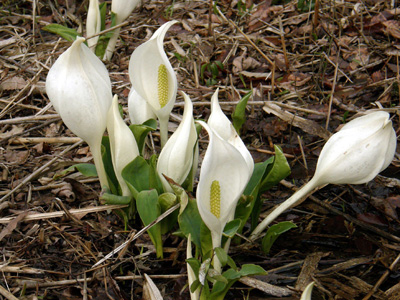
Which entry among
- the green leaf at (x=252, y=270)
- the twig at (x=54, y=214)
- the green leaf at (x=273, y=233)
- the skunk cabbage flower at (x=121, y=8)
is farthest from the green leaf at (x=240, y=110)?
the skunk cabbage flower at (x=121, y=8)

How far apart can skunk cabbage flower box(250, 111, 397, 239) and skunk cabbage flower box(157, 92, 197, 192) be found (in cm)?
44

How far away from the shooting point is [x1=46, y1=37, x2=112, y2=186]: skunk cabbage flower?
161 centimetres

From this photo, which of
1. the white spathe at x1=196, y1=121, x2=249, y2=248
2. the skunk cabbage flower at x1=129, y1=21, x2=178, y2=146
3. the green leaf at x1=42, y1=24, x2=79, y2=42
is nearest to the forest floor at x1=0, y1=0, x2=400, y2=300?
the green leaf at x1=42, y1=24, x2=79, y2=42

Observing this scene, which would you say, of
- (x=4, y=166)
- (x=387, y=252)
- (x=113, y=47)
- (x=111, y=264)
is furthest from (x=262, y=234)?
(x=113, y=47)

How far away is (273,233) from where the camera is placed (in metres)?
1.74

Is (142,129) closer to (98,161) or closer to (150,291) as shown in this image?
(98,161)

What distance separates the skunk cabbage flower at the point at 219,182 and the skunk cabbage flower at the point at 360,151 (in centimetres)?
34

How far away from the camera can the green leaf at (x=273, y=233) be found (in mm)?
1697

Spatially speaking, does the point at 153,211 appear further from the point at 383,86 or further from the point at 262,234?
the point at 383,86

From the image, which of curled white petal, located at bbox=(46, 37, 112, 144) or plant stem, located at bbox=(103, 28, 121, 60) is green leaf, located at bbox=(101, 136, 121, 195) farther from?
plant stem, located at bbox=(103, 28, 121, 60)

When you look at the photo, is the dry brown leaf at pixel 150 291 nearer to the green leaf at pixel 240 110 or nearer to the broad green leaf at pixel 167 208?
the broad green leaf at pixel 167 208

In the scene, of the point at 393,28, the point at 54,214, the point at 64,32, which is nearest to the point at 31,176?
the point at 54,214

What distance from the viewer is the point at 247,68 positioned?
3096mm

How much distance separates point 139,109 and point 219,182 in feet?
2.06
